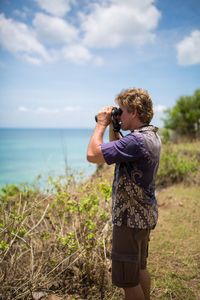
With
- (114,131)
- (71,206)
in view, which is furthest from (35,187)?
(114,131)

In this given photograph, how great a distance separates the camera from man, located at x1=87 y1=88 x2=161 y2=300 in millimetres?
2414

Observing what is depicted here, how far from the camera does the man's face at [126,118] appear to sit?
2537 millimetres

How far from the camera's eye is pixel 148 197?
8.26ft

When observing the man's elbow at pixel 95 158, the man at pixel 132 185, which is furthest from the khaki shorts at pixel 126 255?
the man's elbow at pixel 95 158

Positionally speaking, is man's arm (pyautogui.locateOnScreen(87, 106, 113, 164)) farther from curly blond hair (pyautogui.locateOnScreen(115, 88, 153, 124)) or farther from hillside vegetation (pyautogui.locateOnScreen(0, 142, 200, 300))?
hillside vegetation (pyautogui.locateOnScreen(0, 142, 200, 300))

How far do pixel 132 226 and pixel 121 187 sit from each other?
0.31 metres

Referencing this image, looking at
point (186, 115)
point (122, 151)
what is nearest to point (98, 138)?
point (122, 151)

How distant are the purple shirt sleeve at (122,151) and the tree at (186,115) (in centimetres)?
1673

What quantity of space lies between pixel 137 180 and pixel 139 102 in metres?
0.60

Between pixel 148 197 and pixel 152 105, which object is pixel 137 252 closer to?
pixel 148 197

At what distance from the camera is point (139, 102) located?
249 centimetres

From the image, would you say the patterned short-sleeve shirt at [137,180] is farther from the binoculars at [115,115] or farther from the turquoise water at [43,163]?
the turquoise water at [43,163]

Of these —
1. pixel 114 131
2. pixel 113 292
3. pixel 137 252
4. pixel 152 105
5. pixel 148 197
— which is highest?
pixel 152 105

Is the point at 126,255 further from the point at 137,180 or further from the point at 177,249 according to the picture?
the point at 177,249
